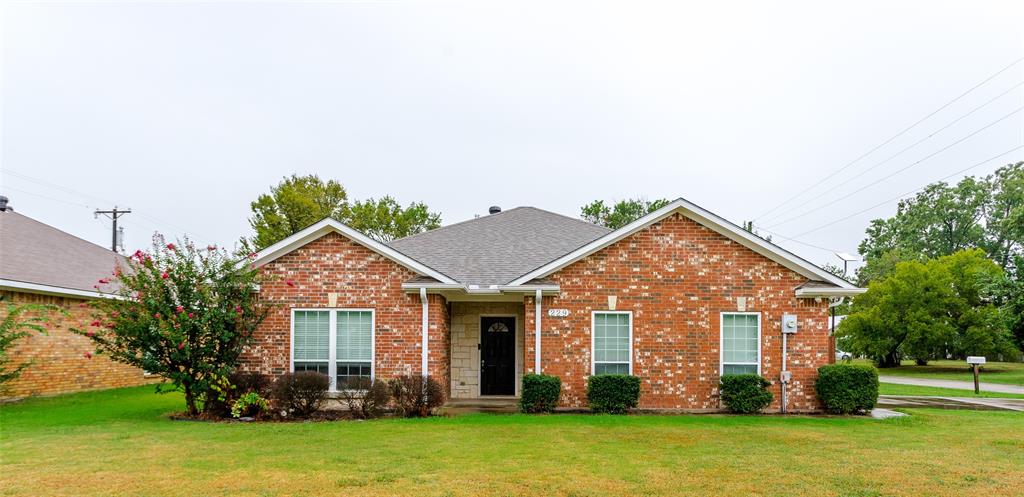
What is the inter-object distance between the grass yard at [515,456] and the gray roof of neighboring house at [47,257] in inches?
184

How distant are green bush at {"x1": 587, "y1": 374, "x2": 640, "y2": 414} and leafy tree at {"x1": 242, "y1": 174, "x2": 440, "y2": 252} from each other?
25031mm

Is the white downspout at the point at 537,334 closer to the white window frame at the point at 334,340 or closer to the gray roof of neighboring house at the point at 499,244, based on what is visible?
the gray roof of neighboring house at the point at 499,244

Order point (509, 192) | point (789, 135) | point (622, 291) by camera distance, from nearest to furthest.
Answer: point (622, 291) < point (789, 135) < point (509, 192)

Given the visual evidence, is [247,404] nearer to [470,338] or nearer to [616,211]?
[470,338]

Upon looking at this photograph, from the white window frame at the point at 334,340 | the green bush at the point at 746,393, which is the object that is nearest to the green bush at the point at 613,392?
the green bush at the point at 746,393

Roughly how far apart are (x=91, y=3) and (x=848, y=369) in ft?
56.5

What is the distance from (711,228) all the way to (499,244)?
6.00 metres

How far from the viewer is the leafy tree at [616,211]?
46281mm

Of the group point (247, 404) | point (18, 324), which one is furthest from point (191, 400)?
point (18, 324)

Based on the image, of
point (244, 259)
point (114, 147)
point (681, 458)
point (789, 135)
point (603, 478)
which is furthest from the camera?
point (789, 135)

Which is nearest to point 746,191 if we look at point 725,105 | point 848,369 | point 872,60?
point 725,105

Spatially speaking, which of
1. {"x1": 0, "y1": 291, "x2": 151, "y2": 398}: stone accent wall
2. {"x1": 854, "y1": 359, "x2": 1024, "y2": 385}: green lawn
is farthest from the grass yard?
{"x1": 854, "y1": 359, "x2": 1024, "y2": 385}: green lawn

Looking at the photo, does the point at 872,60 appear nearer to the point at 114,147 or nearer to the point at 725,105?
the point at 725,105

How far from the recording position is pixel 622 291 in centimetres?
1406
